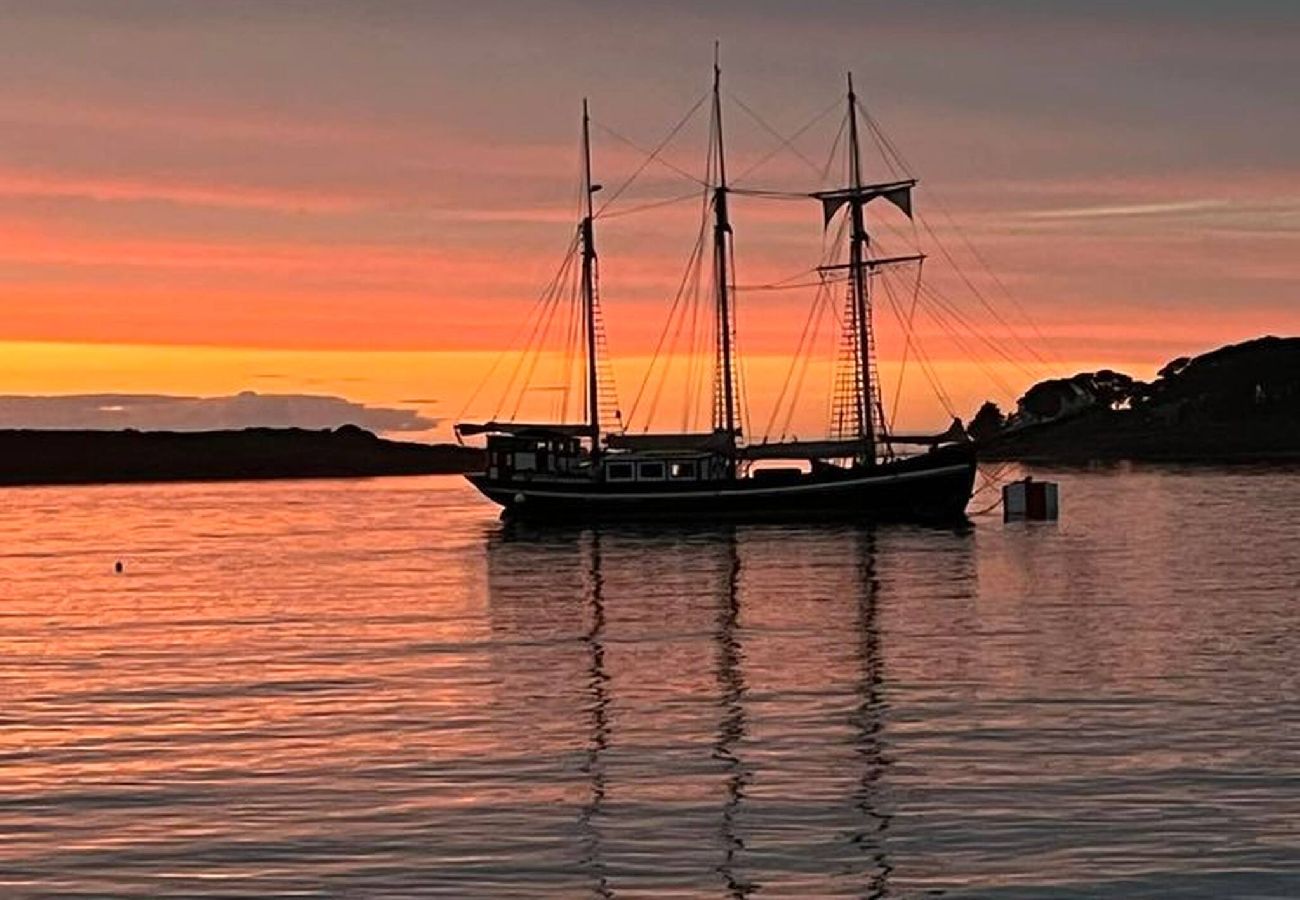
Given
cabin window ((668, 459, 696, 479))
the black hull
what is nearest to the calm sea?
the black hull

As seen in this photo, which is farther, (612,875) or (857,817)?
(857,817)

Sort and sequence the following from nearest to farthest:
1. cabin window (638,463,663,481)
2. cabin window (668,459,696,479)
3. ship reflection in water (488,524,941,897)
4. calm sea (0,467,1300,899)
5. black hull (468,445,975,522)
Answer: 1. calm sea (0,467,1300,899)
2. ship reflection in water (488,524,941,897)
3. black hull (468,445,975,522)
4. cabin window (638,463,663,481)
5. cabin window (668,459,696,479)

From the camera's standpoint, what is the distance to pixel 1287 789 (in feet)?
86.6

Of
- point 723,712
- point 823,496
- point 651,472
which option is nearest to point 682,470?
point 651,472

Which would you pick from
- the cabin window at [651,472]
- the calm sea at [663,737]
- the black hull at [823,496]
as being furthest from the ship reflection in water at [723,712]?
the cabin window at [651,472]

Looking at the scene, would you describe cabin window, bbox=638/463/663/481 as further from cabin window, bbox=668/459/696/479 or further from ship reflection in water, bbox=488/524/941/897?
ship reflection in water, bbox=488/524/941/897

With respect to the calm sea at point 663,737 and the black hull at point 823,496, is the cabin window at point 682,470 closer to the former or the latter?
the black hull at point 823,496

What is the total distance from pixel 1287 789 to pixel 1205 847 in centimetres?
378

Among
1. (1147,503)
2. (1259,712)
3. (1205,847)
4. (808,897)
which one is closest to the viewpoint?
(808,897)

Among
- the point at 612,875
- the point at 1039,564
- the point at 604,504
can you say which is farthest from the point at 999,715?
the point at 604,504

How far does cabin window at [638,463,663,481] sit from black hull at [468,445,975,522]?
69 cm

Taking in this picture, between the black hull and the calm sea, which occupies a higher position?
the black hull

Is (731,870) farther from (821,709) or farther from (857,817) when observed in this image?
(821,709)

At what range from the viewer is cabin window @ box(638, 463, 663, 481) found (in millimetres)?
118000
